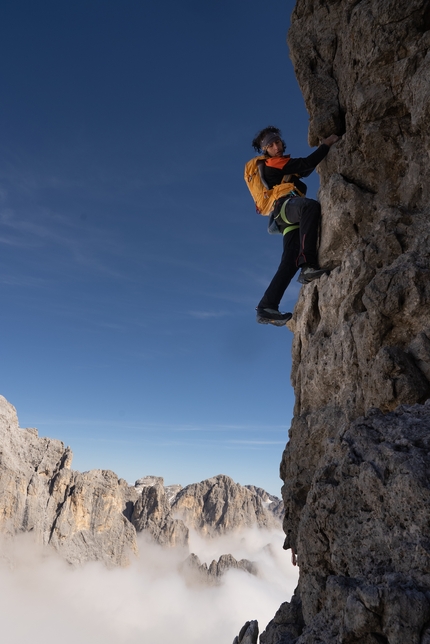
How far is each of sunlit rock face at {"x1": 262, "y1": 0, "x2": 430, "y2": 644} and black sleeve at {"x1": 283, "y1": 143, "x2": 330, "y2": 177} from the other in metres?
0.27

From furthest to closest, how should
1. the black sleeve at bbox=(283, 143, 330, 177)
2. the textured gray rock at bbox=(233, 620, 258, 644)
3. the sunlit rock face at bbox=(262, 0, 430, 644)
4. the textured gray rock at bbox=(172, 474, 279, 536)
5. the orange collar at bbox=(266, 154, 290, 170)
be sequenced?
1. the textured gray rock at bbox=(172, 474, 279, 536)
2. the orange collar at bbox=(266, 154, 290, 170)
3. the black sleeve at bbox=(283, 143, 330, 177)
4. the textured gray rock at bbox=(233, 620, 258, 644)
5. the sunlit rock face at bbox=(262, 0, 430, 644)

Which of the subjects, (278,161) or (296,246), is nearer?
(278,161)

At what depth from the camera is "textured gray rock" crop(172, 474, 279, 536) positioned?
18100 centimetres

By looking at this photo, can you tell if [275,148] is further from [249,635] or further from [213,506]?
[213,506]

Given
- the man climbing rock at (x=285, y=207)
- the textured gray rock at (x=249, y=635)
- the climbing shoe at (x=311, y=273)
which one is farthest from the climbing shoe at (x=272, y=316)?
the textured gray rock at (x=249, y=635)

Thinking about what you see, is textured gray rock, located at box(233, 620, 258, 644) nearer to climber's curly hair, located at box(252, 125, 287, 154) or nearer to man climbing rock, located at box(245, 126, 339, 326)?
man climbing rock, located at box(245, 126, 339, 326)

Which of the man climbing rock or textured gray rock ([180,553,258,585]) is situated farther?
textured gray rock ([180,553,258,585])

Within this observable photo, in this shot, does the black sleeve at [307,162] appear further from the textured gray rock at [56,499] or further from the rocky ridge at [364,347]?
the textured gray rock at [56,499]

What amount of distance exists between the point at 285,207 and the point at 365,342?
161 inches

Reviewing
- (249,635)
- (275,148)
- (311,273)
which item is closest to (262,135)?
(275,148)

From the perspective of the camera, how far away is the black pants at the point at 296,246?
844 cm

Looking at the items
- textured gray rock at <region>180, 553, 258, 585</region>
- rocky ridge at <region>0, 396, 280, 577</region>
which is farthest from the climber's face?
textured gray rock at <region>180, 553, 258, 585</region>

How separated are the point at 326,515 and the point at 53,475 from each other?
115193 millimetres

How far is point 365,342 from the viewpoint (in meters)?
6.20
